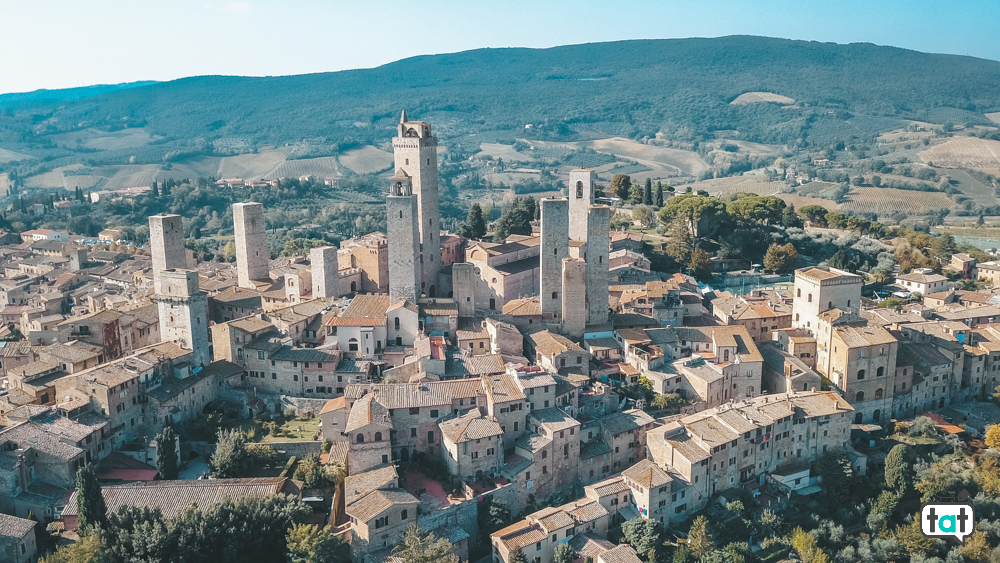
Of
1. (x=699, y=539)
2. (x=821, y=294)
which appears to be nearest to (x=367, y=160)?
(x=821, y=294)

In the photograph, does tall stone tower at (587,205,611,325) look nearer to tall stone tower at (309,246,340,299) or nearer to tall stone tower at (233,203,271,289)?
tall stone tower at (309,246,340,299)

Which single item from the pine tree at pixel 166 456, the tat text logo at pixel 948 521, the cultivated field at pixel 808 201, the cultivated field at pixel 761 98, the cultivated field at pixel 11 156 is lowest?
the tat text logo at pixel 948 521

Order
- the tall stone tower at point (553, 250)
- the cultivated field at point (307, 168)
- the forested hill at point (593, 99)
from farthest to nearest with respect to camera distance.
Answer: the forested hill at point (593, 99) → the cultivated field at point (307, 168) → the tall stone tower at point (553, 250)

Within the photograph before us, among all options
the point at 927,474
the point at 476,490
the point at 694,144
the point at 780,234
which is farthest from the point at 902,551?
the point at 694,144

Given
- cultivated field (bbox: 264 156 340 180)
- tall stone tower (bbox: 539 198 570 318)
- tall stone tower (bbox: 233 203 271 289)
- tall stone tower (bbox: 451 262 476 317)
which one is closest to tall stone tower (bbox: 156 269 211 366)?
tall stone tower (bbox: 233 203 271 289)

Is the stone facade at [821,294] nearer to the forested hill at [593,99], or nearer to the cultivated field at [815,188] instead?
the cultivated field at [815,188]

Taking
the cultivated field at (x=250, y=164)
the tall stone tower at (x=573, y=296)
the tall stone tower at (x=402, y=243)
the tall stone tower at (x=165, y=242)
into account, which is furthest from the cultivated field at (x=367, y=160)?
the tall stone tower at (x=573, y=296)

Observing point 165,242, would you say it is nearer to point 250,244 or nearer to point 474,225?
point 250,244
